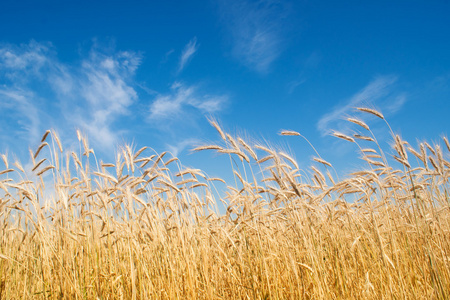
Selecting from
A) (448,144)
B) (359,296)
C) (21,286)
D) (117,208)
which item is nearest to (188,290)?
(117,208)

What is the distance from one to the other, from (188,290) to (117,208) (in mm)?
1282

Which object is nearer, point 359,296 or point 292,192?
point 359,296

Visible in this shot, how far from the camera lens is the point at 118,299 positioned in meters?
2.77

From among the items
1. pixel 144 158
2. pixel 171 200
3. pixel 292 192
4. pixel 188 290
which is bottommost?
pixel 188 290

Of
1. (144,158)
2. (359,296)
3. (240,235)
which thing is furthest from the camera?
(144,158)

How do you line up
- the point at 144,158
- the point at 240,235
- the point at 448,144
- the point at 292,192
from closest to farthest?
the point at 292,192 → the point at 240,235 → the point at 144,158 → the point at 448,144

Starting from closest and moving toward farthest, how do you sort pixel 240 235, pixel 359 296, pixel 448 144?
pixel 359 296, pixel 240 235, pixel 448 144

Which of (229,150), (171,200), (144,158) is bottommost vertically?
(171,200)

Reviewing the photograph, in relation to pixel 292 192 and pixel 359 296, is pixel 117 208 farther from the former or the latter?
pixel 359 296

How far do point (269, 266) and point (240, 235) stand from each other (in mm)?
505

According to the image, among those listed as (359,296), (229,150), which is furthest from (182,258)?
(359,296)

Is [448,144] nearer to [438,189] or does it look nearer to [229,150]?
[438,189]

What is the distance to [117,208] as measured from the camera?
3311 millimetres

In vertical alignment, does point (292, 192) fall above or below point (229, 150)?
below
